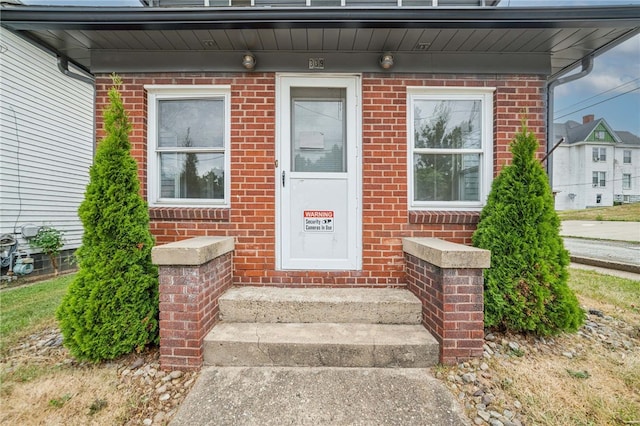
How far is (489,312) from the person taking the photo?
272 cm

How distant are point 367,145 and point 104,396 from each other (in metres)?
3.08

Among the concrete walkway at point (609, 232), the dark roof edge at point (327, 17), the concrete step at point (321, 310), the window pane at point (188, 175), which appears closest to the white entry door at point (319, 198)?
the concrete step at point (321, 310)

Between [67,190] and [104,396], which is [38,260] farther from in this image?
[104,396]

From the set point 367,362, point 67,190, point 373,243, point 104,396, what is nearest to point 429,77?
point 373,243

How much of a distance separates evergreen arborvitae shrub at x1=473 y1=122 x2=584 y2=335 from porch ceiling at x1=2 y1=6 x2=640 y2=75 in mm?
937

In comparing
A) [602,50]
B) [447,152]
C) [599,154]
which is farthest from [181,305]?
[599,154]

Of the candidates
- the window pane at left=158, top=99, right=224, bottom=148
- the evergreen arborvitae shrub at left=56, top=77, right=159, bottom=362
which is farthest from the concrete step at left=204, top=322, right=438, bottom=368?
the window pane at left=158, top=99, right=224, bottom=148

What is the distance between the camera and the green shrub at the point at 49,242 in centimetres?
582

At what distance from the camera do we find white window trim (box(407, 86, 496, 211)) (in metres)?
3.29

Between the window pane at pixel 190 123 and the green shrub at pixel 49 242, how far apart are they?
4.59 metres

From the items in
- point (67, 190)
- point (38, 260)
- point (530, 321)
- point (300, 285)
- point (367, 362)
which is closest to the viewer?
point (367, 362)

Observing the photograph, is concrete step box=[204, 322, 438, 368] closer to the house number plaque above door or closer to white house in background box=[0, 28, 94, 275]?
the house number plaque above door

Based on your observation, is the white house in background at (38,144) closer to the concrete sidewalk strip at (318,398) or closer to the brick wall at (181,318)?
the brick wall at (181,318)

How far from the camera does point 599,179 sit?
29.6 m
